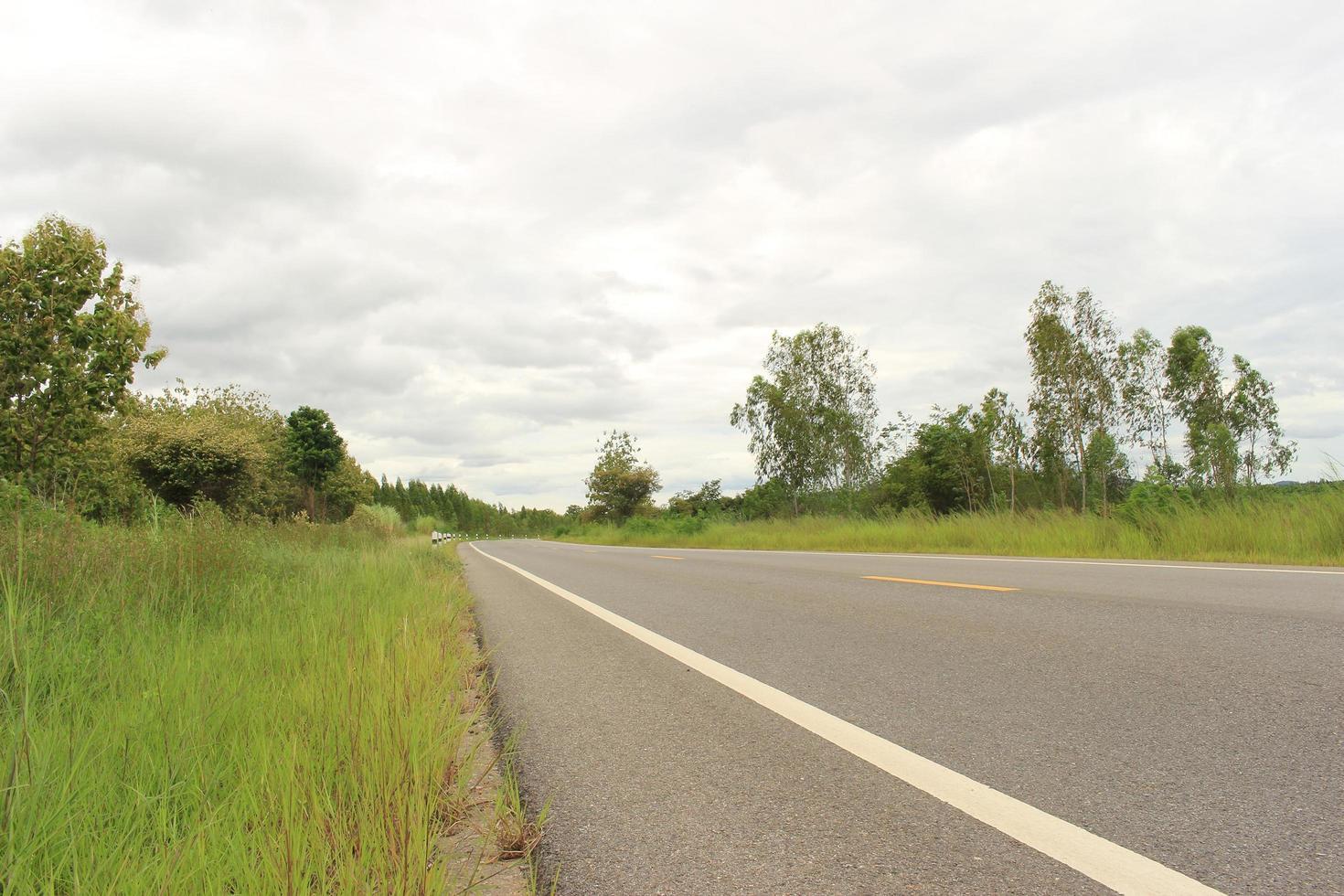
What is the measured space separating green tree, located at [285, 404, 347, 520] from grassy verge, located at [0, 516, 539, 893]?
121 ft

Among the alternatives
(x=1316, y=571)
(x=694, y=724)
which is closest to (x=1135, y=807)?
(x=694, y=724)

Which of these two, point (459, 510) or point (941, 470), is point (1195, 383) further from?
point (459, 510)

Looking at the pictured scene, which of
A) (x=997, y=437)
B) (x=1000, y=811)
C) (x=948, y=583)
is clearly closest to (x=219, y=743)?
(x=1000, y=811)

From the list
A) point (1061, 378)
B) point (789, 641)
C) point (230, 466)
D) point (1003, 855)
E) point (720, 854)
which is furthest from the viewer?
point (1061, 378)

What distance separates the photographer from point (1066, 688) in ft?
12.2

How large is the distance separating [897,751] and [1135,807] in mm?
844

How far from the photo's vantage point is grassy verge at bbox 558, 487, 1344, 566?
10539 millimetres

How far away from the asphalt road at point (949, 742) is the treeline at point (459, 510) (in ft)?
309

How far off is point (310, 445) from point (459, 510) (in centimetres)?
7811

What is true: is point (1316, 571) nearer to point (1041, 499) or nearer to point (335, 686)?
point (335, 686)

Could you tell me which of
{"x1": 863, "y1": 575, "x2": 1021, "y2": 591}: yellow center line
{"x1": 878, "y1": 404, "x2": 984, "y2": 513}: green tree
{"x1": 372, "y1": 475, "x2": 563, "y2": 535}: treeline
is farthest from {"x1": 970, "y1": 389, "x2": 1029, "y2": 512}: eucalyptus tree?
{"x1": 372, "y1": 475, "x2": 563, "y2": 535}: treeline

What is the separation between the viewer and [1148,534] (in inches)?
504

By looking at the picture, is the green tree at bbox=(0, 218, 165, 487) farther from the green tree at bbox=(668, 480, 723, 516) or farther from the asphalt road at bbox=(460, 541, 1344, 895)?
the green tree at bbox=(668, 480, 723, 516)

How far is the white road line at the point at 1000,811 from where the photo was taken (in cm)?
188
